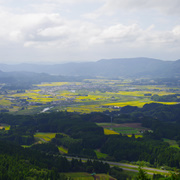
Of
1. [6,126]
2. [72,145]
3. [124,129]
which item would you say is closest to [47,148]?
[72,145]

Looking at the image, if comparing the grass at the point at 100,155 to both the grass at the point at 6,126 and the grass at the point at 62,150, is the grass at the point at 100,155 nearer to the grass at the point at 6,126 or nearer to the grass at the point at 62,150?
the grass at the point at 62,150

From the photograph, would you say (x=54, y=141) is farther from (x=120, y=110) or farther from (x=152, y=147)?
(x=120, y=110)

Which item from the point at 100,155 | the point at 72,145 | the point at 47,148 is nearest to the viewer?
the point at 100,155

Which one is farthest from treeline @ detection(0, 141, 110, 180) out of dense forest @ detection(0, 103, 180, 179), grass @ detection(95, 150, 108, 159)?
grass @ detection(95, 150, 108, 159)

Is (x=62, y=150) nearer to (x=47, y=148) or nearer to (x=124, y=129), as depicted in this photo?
(x=47, y=148)

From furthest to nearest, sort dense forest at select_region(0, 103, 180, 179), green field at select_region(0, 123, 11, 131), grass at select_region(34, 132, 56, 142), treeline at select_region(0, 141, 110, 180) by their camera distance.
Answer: green field at select_region(0, 123, 11, 131) → grass at select_region(34, 132, 56, 142) → dense forest at select_region(0, 103, 180, 179) → treeline at select_region(0, 141, 110, 180)

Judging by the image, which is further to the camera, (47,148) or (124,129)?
(124,129)

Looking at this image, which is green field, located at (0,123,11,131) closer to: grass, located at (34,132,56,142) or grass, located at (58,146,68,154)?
grass, located at (34,132,56,142)

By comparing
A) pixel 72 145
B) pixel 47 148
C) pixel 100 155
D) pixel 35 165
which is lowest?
pixel 100 155

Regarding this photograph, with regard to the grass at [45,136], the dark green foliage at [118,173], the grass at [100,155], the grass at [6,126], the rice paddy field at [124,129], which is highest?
the rice paddy field at [124,129]

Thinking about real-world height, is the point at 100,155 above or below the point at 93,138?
below

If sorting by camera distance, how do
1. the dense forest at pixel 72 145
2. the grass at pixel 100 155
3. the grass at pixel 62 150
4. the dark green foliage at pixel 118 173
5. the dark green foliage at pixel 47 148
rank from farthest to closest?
1. the grass at pixel 62 150
2. the dark green foliage at pixel 47 148
3. the grass at pixel 100 155
4. the dense forest at pixel 72 145
5. the dark green foliage at pixel 118 173

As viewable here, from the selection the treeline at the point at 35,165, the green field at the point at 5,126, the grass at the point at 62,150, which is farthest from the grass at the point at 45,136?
the treeline at the point at 35,165

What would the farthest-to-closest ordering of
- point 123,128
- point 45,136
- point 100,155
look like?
1. point 123,128
2. point 45,136
3. point 100,155
